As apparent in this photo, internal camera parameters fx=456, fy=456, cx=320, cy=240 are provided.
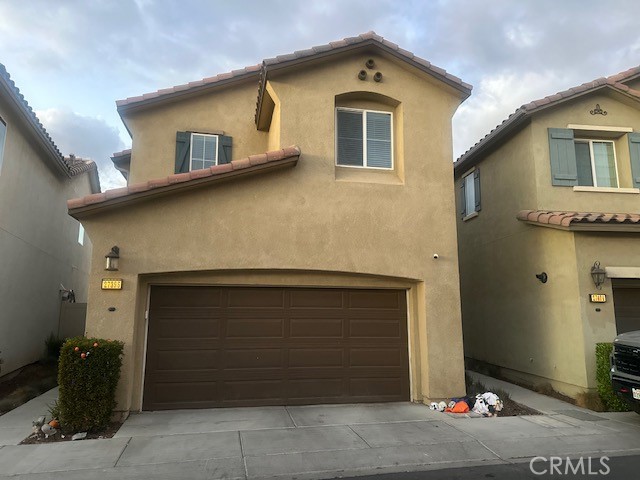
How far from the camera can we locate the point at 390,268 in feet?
29.1

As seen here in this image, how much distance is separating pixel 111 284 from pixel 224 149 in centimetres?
479

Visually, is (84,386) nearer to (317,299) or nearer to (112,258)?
(112,258)

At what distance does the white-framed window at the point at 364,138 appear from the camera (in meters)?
9.41

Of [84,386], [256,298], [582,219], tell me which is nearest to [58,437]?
[84,386]

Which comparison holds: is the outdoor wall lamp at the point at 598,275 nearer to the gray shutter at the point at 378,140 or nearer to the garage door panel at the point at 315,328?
the gray shutter at the point at 378,140

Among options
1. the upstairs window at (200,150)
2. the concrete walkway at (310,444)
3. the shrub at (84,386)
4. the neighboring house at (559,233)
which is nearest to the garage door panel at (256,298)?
the concrete walkway at (310,444)

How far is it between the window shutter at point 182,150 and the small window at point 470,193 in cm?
816

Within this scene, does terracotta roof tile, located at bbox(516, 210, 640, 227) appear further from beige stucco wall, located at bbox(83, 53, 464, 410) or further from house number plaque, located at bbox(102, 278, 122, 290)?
house number plaque, located at bbox(102, 278, 122, 290)

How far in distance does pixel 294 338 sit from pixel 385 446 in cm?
298

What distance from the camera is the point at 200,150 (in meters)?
11.2

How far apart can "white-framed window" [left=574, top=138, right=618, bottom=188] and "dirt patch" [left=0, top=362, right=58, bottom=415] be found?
13.1 m

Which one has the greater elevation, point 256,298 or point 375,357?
point 256,298

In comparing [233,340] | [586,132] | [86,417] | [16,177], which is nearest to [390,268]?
[233,340]

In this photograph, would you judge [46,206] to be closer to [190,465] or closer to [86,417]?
[86,417]
